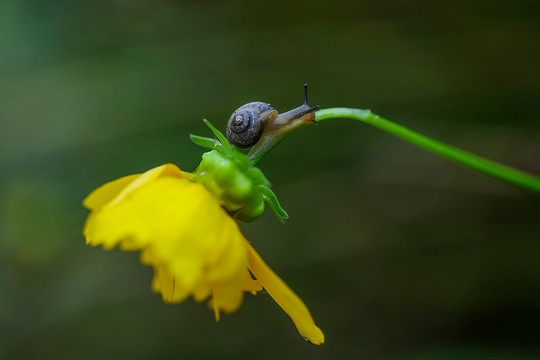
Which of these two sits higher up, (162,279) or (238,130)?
(238,130)

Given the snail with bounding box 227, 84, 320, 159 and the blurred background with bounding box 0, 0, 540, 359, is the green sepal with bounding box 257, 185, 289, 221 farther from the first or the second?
the blurred background with bounding box 0, 0, 540, 359

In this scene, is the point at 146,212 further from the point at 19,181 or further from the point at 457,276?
the point at 19,181

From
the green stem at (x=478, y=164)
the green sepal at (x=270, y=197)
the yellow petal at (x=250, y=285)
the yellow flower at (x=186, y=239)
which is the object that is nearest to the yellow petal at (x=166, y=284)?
the yellow flower at (x=186, y=239)

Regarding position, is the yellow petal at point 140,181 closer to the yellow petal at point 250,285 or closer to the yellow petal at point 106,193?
the yellow petal at point 106,193

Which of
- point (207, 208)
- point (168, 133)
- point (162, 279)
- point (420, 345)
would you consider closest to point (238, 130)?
point (207, 208)

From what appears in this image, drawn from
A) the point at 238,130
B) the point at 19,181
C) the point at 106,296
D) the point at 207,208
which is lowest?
the point at 106,296

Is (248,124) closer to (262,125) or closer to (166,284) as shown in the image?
(262,125)
